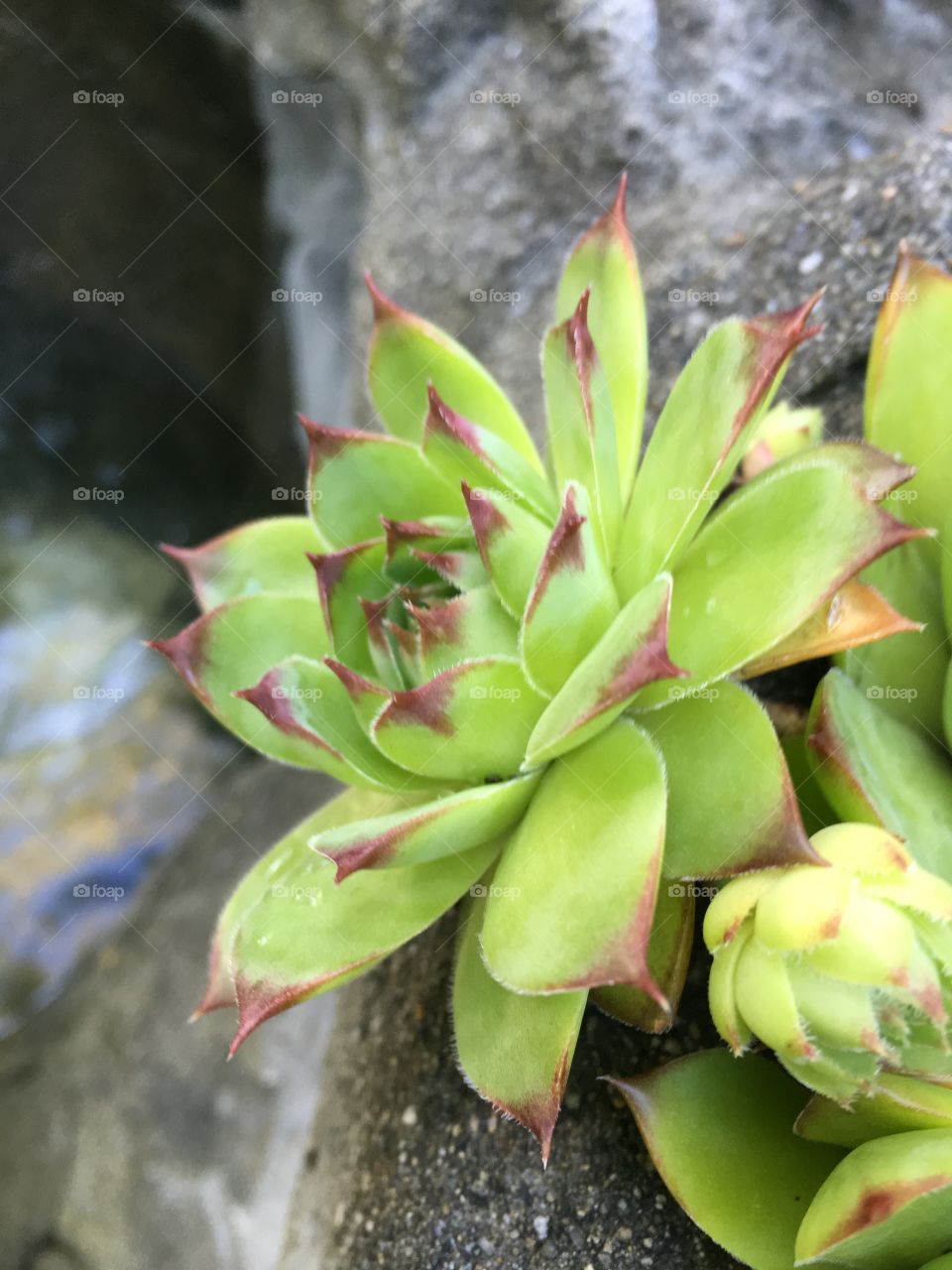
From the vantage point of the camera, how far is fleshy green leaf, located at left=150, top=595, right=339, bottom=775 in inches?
32.6

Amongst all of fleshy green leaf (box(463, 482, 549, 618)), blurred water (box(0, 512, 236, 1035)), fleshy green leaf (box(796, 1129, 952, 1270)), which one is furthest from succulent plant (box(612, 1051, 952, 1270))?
blurred water (box(0, 512, 236, 1035))

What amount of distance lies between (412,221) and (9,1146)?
1657mm

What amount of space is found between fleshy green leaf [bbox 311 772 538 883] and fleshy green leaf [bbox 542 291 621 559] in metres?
0.23

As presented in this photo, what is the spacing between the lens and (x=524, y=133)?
1.51 meters

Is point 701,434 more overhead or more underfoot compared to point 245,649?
more overhead

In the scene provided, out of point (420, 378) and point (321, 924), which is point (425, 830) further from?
point (420, 378)

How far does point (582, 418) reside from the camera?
742 millimetres

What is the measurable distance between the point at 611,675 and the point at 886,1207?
0.33 meters

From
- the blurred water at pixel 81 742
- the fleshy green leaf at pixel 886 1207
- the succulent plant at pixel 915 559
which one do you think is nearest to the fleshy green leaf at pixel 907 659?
the succulent plant at pixel 915 559

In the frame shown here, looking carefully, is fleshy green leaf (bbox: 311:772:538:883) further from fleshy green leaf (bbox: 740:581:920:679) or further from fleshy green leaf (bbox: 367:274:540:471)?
fleshy green leaf (bbox: 367:274:540:471)

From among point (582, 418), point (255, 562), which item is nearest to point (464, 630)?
point (582, 418)

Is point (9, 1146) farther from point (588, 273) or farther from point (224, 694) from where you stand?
point (588, 273)

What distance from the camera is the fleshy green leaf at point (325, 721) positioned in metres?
0.74

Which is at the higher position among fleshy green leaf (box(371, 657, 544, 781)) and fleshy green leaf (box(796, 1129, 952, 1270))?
fleshy green leaf (box(371, 657, 544, 781))
